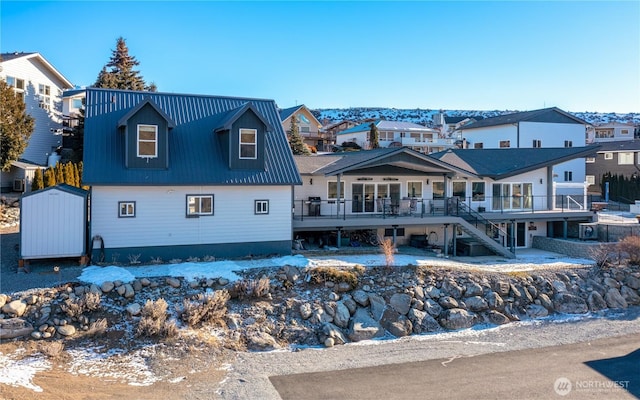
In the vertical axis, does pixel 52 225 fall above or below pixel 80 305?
above

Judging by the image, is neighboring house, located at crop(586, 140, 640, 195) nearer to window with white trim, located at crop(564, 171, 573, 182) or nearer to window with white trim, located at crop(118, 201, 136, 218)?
window with white trim, located at crop(564, 171, 573, 182)

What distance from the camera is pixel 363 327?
612 inches

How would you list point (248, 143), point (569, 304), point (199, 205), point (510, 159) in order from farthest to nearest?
point (510, 159) → point (248, 143) → point (199, 205) → point (569, 304)

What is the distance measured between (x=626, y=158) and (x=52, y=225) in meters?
53.9

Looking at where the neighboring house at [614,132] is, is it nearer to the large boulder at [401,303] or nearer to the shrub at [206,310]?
the large boulder at [401,303]

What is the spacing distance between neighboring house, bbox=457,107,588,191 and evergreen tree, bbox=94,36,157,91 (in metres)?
33.7

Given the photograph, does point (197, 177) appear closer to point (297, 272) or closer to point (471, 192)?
point (297, 272)

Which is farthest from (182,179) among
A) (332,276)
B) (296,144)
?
(296,144)

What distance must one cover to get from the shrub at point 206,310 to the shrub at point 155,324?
0.67 m

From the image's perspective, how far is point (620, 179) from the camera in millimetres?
46625

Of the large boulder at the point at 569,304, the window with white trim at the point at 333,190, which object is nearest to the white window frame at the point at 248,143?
the window with white trim at the point at 333,190

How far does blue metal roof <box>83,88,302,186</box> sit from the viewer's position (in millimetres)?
18219

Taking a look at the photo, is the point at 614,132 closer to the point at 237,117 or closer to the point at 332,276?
the point at 332,276

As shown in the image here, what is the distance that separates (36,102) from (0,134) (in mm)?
12217
